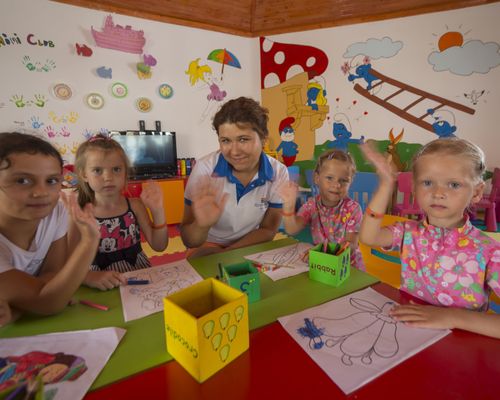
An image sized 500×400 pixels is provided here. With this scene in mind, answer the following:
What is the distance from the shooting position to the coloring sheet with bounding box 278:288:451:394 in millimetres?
555

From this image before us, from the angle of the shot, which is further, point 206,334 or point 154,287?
point 154,287

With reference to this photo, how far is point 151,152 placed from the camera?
395cm

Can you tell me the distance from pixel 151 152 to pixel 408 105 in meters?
3.23

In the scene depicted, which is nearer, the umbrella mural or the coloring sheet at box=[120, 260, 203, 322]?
the coloring sheet at box=[120, 260, 203, 322]

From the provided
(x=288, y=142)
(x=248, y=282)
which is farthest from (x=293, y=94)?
(x=248, y=282)

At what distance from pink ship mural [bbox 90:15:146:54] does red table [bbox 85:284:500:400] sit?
4.08 meters

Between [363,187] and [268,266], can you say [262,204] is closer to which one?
[268,266]

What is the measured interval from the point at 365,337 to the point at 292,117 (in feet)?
13.4

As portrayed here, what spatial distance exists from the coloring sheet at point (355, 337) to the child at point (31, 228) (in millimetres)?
550

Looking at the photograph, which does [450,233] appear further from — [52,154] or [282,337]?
[52,154]

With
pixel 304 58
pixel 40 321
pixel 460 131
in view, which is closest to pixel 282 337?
pixel 40 321

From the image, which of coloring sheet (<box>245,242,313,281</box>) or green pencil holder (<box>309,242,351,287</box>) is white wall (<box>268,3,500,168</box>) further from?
green pencil holder (<box>309,242,351,287</box>)

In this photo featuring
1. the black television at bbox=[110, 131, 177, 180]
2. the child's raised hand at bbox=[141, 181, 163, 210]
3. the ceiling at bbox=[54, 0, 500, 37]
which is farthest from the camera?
the black television at bbox=[110, 131, 177, 180]

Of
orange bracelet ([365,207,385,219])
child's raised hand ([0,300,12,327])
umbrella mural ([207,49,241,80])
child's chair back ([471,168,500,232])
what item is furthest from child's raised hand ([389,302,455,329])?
umbrella mural ([207,49,241,80])
